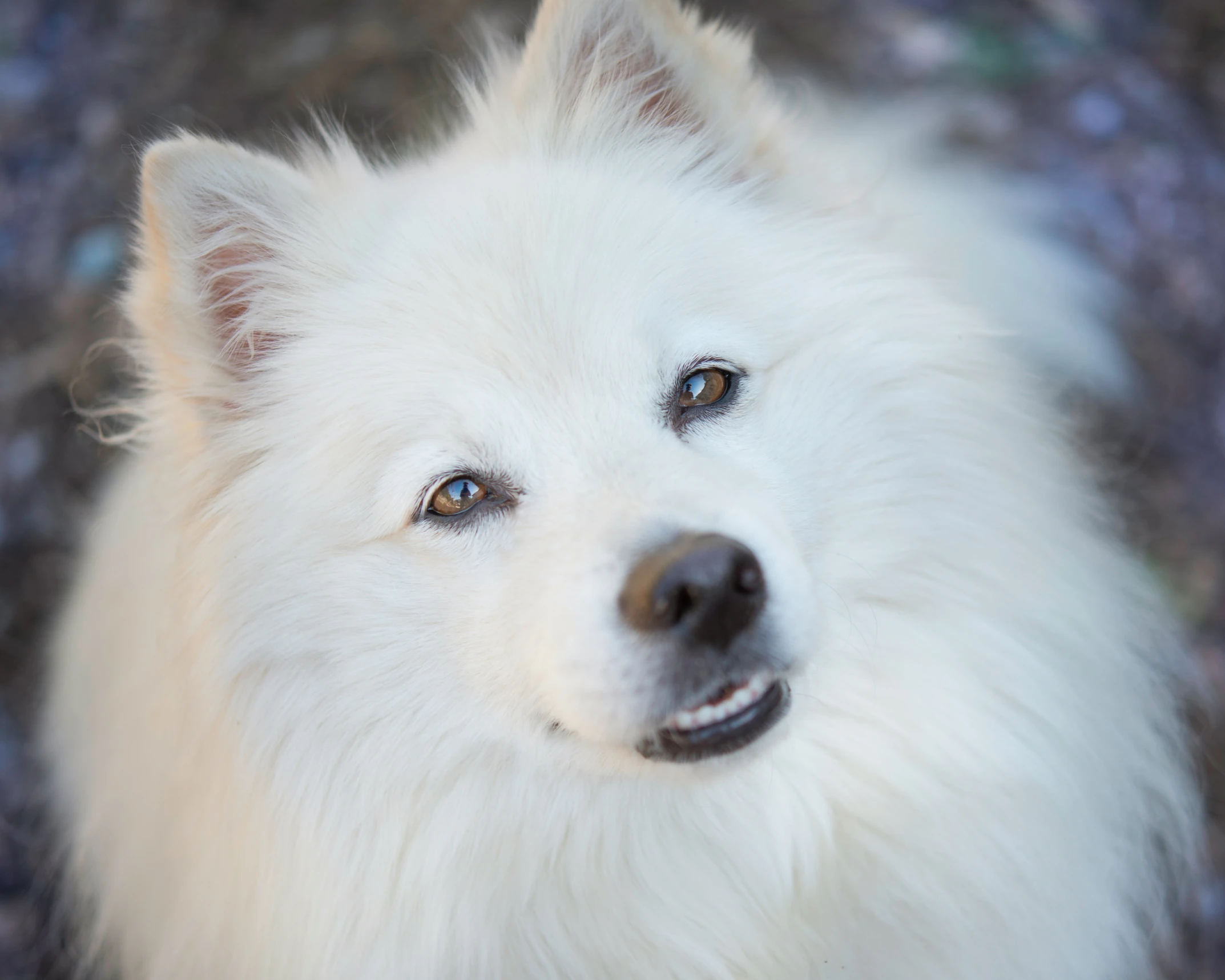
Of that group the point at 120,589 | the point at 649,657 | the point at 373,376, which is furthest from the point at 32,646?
the point at 649,657

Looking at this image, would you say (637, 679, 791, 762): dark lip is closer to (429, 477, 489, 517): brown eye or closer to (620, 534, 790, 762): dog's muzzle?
(620, 534, 790, 762): dog's muzzle

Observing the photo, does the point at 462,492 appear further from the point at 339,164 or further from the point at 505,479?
the point at 339,164

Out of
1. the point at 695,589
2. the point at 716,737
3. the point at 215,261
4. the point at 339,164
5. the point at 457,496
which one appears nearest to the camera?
the point at 695,589

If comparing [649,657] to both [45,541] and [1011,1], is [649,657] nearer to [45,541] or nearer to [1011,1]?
[45,541]

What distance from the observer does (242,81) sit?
175 inches

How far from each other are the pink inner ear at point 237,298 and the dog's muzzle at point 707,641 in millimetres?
950

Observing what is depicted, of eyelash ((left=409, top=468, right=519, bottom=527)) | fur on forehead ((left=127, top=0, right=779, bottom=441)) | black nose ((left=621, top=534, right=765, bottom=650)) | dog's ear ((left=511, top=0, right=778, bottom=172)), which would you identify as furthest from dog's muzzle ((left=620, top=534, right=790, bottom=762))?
dog's ear ((left=511, top=0, right=778, bottom=172))

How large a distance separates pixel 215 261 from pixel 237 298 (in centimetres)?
9

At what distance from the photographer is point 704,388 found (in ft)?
6.15

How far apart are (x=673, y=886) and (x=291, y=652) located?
2.80 ft

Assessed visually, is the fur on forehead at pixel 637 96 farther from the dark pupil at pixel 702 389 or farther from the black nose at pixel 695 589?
the black nose at pixel 695 589

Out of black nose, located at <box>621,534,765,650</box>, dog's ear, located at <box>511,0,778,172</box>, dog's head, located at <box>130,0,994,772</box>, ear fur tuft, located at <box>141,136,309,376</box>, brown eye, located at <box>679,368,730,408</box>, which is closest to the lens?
black nose, located at <box>621,534,765,650</box>

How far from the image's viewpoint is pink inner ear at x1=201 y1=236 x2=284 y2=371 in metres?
1.92

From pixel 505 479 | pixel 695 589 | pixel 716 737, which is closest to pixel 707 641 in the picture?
pixel 695 589
